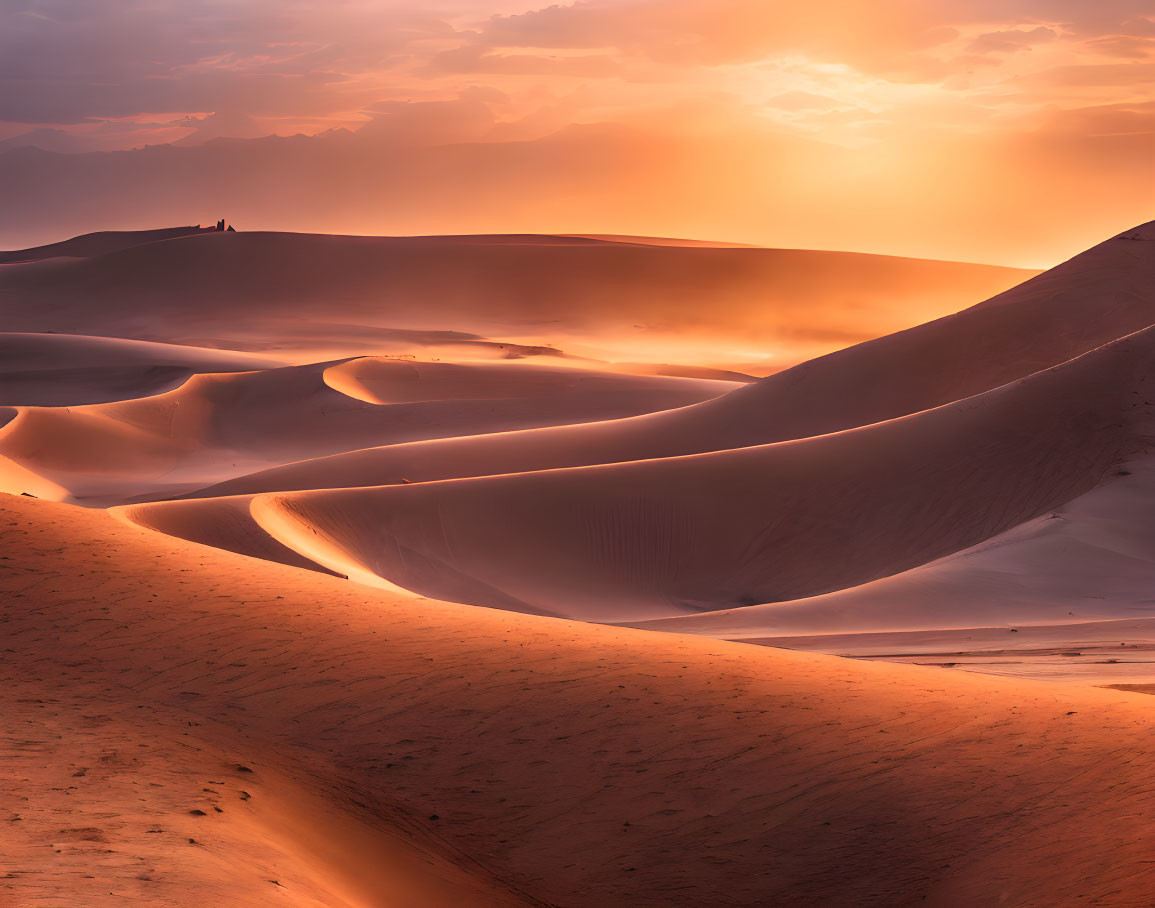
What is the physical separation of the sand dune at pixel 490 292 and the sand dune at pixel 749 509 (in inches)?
1489

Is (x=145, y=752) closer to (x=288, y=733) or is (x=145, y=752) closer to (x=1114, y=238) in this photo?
(x=288, y=733)

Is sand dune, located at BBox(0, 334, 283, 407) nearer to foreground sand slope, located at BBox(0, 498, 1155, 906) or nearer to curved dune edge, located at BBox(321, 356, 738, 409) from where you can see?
curved dune edge, located at BBox(321, 356, 738, 409)

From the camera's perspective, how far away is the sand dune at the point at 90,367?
113 ft

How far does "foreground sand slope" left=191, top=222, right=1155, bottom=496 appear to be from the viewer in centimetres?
2175

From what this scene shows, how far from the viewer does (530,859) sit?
515cm

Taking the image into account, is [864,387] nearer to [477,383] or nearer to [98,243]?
[477,383]

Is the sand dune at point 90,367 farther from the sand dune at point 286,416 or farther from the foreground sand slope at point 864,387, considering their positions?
the foreground sand slope at point 864,387

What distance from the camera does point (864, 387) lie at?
24.5 m

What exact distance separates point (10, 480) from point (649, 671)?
59.4 ft

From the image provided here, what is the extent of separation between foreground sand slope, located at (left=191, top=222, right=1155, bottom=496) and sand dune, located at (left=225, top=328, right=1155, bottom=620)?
4.10 m

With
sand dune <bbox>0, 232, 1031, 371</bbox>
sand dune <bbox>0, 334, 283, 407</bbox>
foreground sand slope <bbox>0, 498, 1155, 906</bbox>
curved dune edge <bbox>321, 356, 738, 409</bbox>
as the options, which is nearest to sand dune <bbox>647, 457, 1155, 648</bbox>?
foreground sand slope <bbox>0, 498, 1155, 906</bbox>

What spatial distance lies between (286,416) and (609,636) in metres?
25.6

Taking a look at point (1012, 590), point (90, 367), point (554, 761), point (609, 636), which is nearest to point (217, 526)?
point (609, 636)

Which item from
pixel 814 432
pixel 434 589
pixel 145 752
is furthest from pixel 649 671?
pixel 814 432
